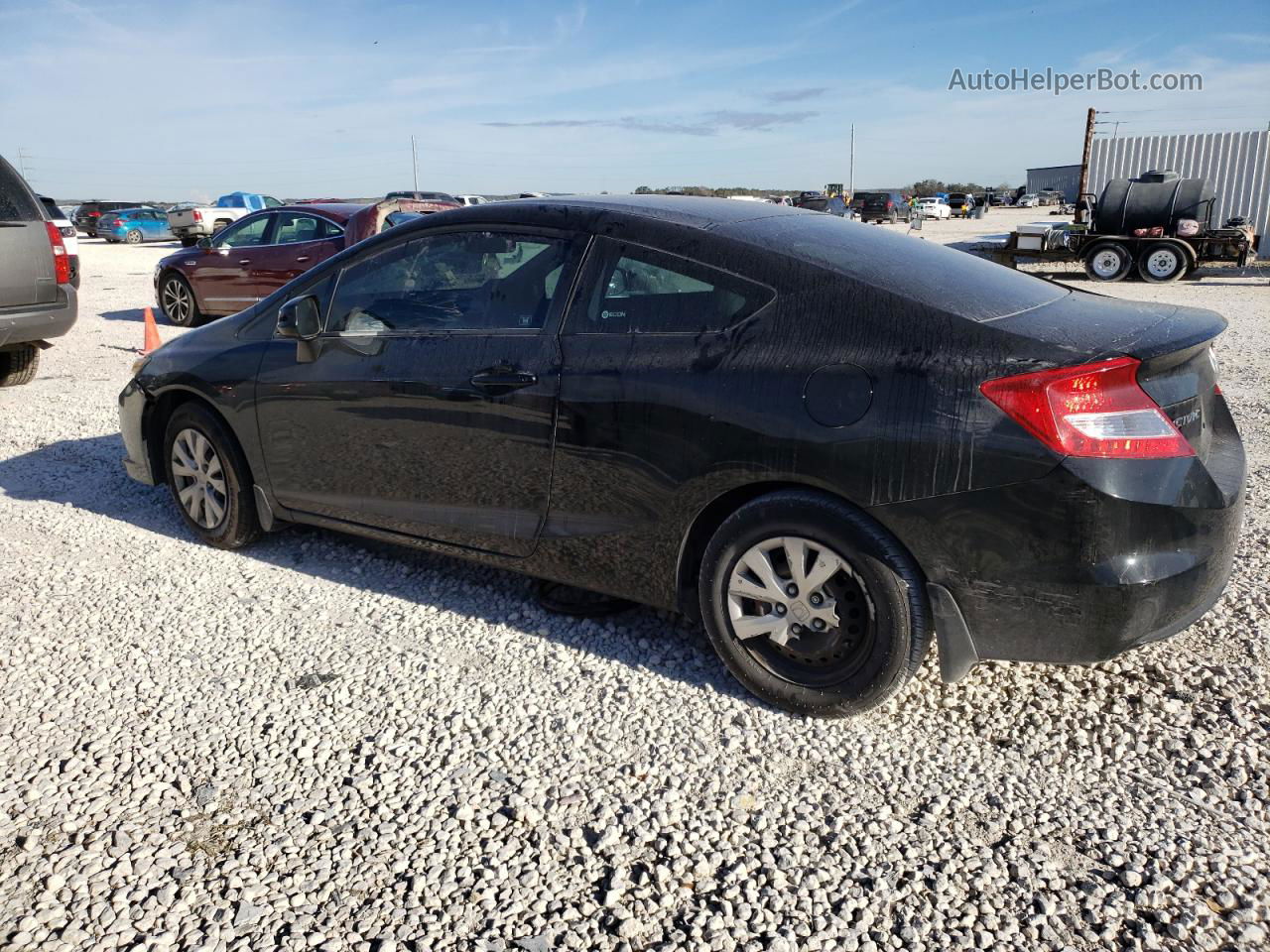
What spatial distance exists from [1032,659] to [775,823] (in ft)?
2.92

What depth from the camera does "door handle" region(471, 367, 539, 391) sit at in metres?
3.54

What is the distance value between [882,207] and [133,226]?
108 feet

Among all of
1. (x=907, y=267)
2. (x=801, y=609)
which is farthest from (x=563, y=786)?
(x=907, y=267)

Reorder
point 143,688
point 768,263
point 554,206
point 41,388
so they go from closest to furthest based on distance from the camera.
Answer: point 768,263, point 143,688, point 554,206, point 41,388

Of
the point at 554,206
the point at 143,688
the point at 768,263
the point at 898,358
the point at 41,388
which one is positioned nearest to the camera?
the point at 898,358

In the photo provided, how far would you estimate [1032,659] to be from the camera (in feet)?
9.35

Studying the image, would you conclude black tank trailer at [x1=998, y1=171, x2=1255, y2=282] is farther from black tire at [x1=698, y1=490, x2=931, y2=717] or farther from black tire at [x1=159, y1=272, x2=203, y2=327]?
black tire at [x1=698, y1=490, x2=931, y2=717]

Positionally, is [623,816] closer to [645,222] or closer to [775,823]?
[775,823]

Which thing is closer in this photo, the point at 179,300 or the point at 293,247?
the point at 293,247

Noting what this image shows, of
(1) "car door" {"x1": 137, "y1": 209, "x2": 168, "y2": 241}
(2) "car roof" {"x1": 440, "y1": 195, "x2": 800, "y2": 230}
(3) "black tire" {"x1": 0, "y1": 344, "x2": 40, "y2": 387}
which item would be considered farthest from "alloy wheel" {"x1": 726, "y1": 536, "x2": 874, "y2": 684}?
(1) "car door" {"x1": 137, "y1": 209, "x2": 168, "y2": 241}

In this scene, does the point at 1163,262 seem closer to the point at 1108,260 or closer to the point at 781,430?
the point at 1108,260

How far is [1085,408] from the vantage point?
8.68 ft

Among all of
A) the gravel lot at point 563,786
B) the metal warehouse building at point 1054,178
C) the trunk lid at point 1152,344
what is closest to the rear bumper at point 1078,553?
the trunk lid at point 1152,344

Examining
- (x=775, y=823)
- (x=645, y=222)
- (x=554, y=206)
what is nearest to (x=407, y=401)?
(x=554, y=206)
